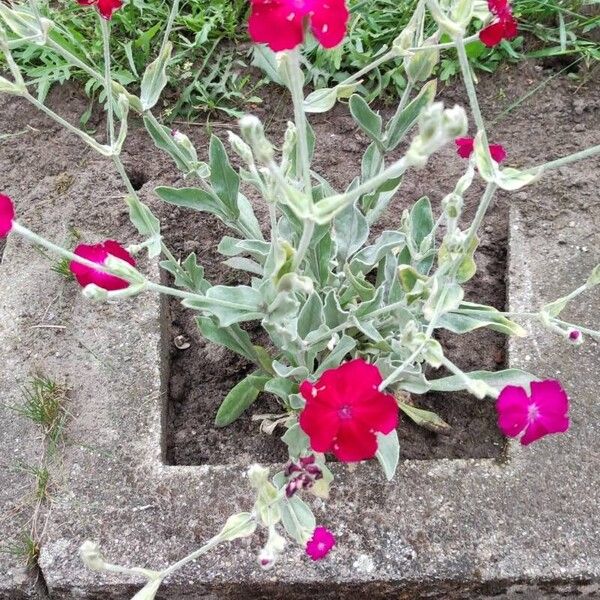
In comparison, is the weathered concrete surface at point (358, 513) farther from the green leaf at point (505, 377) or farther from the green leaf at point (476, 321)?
the green leaf at point (476, 321)

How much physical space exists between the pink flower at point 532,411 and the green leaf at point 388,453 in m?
0.22

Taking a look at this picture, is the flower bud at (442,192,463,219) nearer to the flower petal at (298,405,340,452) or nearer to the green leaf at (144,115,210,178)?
the flower petal at (298,405,340,452)

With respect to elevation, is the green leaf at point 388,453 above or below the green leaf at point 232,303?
below

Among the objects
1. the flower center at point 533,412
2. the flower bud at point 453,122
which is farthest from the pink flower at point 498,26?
the flower center at point 533,412

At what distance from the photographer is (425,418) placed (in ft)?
4.39

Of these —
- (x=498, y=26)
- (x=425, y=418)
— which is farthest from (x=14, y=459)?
(x=498, y=26)

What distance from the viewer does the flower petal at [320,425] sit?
35.7 inches

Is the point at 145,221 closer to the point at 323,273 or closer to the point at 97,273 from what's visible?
the point at 97,273

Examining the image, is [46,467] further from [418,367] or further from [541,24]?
[541,24]

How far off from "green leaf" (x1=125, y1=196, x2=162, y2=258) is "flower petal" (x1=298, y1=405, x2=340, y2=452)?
15.8 inches

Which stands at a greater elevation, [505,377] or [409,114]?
[409,114]

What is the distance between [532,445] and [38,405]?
851 mm

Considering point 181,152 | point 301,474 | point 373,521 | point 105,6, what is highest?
point 105,6

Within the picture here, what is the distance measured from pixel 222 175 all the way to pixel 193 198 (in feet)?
0.21
